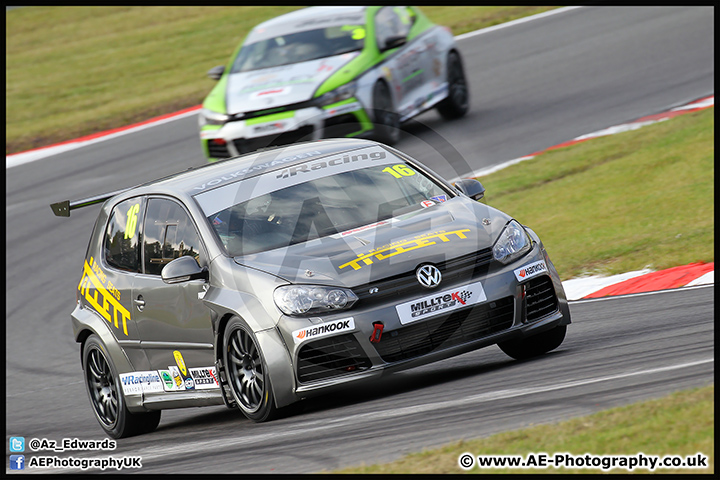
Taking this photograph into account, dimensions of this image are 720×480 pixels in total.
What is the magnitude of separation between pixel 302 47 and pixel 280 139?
69.3 inches

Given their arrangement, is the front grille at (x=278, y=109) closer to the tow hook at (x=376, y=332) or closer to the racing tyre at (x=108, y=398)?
the racing tyre at (x=108, y=398)

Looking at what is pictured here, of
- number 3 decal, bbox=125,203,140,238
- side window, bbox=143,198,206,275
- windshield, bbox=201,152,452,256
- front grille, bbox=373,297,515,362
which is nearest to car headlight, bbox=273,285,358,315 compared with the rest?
front grille, bbox=373,297,515,362

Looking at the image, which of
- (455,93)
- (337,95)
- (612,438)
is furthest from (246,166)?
(455,93)

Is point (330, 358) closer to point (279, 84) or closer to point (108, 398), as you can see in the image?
point (108, 398)

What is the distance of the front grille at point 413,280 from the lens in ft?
18.4

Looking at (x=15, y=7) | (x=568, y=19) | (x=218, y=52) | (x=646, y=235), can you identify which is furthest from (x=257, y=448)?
(x=15, y=7)

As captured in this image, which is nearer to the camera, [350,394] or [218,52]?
[350,394]

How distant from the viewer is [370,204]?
256 inches

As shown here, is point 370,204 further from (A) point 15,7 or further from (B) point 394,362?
(A) point 15,7

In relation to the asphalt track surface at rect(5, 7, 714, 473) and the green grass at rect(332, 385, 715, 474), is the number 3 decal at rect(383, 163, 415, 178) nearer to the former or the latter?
the asphalt track surface at rect(5, 7, 714, 473)

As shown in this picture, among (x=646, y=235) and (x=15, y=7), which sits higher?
(x=646, y=235)

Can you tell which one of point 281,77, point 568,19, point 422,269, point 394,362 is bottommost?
point 568,19

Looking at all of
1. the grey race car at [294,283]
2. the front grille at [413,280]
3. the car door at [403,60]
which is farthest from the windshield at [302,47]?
the front grille at [413,280]

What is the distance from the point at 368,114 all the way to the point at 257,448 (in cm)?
802
